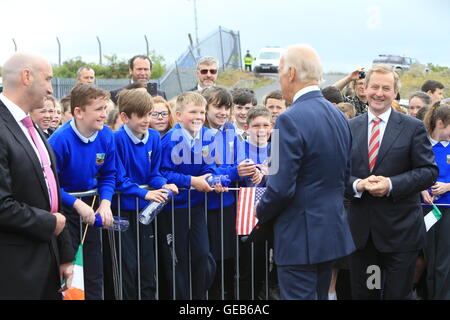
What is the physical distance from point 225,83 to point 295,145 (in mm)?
27401

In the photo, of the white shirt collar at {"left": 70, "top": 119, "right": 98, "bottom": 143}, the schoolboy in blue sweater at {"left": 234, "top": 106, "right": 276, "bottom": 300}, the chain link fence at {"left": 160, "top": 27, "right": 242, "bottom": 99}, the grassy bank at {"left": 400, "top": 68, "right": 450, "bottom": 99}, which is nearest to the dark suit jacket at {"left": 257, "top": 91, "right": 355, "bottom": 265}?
the white shirt collar at {"left": 70, "top": 119, "right": 98, "bottom": 143}

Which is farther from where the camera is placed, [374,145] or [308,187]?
[374,145]

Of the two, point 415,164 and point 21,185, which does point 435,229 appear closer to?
point 415,164

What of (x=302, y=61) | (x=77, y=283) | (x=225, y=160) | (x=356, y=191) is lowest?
(x=77, y=283)

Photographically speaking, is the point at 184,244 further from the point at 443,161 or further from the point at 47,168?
the point at 443,161

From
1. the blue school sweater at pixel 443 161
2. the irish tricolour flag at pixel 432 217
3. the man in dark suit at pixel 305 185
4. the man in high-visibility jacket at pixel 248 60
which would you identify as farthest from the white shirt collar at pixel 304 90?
the man in high-visibility jacket at pixel 248 60

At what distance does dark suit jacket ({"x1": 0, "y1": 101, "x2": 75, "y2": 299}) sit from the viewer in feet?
11.4

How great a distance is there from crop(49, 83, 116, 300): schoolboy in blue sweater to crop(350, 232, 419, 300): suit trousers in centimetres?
221

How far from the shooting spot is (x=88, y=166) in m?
4.85

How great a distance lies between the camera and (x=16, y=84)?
12.1 feet

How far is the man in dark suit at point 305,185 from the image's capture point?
3.93 m

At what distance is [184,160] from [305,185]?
1.73 m

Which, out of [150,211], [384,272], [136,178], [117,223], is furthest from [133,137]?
[384,272]

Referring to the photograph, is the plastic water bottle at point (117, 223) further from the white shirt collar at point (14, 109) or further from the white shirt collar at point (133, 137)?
the white shirt collar at point (14, 109)
